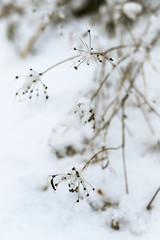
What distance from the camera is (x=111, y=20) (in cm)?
196

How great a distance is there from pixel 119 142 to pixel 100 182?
30cm

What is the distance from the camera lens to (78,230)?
3.60 feet

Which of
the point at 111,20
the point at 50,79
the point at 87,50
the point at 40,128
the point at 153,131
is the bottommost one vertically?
the point at 153,131

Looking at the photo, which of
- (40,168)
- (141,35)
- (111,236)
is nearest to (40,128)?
(40,168)

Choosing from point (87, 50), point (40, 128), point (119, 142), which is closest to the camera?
point (87, 50)

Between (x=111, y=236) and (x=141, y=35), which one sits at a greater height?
(x=141, y=35)

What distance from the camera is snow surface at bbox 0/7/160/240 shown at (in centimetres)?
109

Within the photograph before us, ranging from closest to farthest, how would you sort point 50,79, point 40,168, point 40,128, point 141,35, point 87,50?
point 87,50 → point 40,168 → point 40,128 → point 141,35 → point 50,79

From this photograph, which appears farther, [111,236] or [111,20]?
[111,20]

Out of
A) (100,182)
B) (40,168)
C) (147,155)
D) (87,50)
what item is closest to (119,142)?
(147,155)

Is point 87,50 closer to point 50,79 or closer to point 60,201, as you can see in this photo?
point 60,201

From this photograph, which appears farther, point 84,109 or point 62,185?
point 62,185

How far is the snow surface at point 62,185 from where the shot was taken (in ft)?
3.59

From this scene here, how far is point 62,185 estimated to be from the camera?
1.26 metres
